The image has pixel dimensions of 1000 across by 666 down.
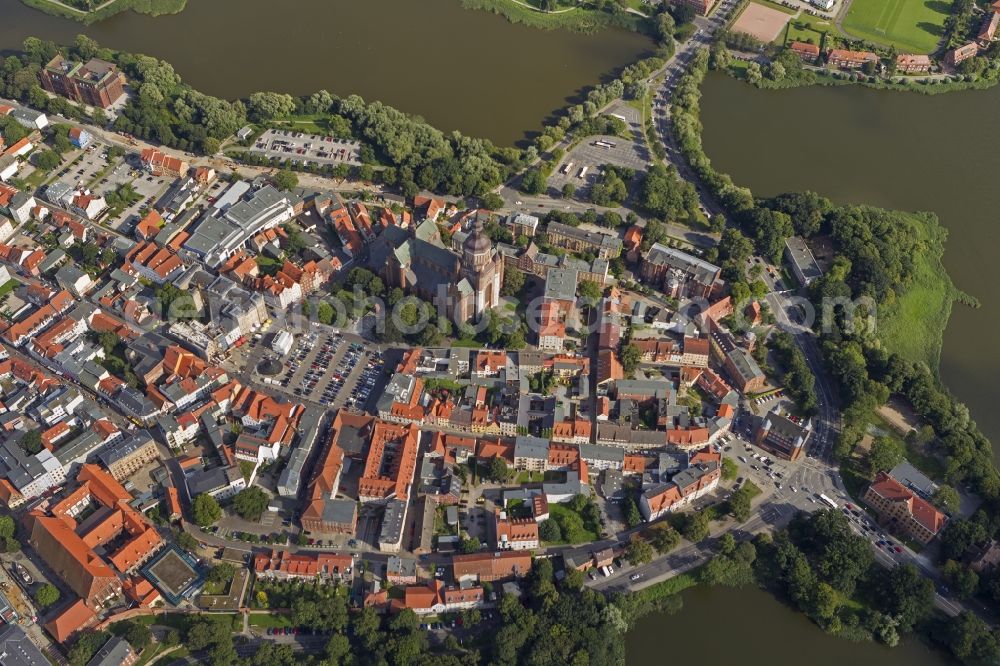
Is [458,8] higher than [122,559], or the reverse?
[458,8]

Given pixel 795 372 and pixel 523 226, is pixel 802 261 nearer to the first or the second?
pixel 795 372

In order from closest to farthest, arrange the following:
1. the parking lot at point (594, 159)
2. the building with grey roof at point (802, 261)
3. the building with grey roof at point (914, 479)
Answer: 1. the building with grey roof at point (914, 479)
2. the building with grey roof at point (802, 261)
3. the parking lot at point (594, 159)

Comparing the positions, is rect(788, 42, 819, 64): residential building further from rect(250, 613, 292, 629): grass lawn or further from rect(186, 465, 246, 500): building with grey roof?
rect(250, 613, 292, 629): grass lawn

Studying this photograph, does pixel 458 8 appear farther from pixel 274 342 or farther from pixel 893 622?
pixel 893 622

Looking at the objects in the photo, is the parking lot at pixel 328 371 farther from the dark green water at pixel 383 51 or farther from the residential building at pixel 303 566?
the dark green water at pixel 383 51

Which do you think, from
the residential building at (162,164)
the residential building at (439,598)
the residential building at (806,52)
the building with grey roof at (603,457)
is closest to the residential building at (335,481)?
the residential building at (439,598)

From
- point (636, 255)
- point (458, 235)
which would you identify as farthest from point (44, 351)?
point (636, 255)
